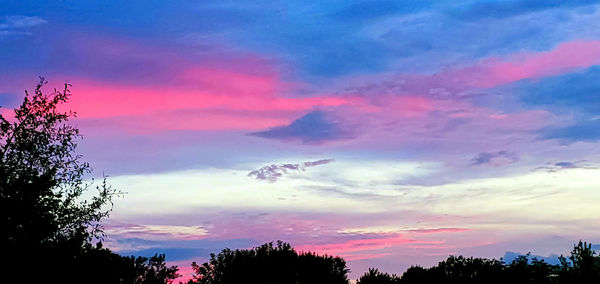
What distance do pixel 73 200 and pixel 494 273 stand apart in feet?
110

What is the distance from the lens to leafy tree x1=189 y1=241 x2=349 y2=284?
87188mm

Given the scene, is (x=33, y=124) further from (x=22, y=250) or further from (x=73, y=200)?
(x=22, y=250)

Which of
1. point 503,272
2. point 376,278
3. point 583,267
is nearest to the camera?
point 583,267

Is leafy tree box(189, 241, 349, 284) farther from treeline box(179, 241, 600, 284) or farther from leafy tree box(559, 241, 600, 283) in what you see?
leafy tree box(559, 241, 600, 283)

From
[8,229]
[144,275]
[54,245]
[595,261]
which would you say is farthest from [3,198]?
[144,275]

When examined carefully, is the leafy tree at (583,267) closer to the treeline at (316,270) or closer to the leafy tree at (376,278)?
the treeline at (316,270)

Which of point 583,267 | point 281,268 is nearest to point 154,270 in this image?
point 281,268

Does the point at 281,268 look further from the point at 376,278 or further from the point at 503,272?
the point at 503,272

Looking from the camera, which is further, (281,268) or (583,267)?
(281,268)

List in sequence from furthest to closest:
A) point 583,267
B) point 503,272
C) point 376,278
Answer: point 376,278, point 503,272, point 583,267

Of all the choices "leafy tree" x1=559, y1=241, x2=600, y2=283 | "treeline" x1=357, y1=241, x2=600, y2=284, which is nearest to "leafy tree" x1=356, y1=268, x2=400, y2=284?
"treeline" x1=357, y1=241, x2=600, y2=284

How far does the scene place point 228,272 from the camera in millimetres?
95812

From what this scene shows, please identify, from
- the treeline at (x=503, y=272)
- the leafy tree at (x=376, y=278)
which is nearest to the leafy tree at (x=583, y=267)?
the treeline at (x=503, y=272)

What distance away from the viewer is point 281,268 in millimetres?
89000
